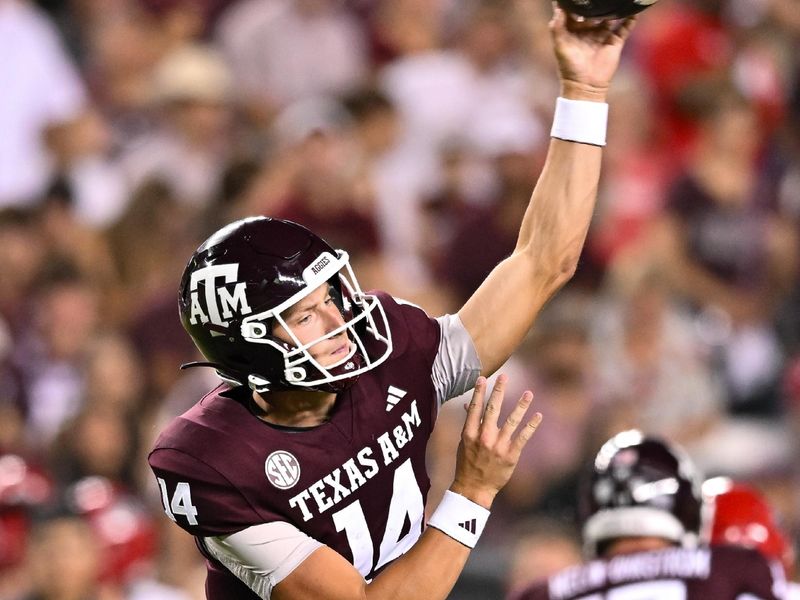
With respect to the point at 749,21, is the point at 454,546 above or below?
above

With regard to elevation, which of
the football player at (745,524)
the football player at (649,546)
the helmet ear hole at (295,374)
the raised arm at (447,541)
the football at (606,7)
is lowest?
the football player at (745,524)

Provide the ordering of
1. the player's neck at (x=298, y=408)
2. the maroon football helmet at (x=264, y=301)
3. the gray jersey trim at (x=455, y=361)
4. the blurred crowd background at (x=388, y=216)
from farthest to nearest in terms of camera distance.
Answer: the blurred crowd background at (x=388, y=216), the gray jersey trim at (x=455, y=361), the player's neck at (x=298, y=408), the maroon football helmet at (x=264, y=301)

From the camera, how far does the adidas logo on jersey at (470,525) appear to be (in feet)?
11.4

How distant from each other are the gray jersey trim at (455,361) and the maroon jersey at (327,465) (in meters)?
0.03

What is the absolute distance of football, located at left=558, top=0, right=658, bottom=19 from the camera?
3566mm

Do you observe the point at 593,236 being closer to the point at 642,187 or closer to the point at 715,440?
the point at 642,187

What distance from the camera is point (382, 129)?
8195 millimetres

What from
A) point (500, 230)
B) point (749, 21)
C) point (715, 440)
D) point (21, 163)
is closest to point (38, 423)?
point (21, 163)

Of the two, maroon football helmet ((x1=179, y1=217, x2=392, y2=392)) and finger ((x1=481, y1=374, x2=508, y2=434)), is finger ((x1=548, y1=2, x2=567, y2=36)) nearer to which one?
maroon football helmet ((x1=179, y1=217, x2=392, y2=392))

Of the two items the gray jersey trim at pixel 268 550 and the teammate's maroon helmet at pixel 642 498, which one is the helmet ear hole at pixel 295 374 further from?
the teammate's maroon helmet at pixel 642 498

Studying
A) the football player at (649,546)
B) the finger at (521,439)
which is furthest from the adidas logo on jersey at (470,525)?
the football player at (649,546)

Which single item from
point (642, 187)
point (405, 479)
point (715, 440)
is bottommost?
point (715, 440)

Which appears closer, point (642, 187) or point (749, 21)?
point (642, 187)

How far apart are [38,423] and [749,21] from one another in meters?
4.90
